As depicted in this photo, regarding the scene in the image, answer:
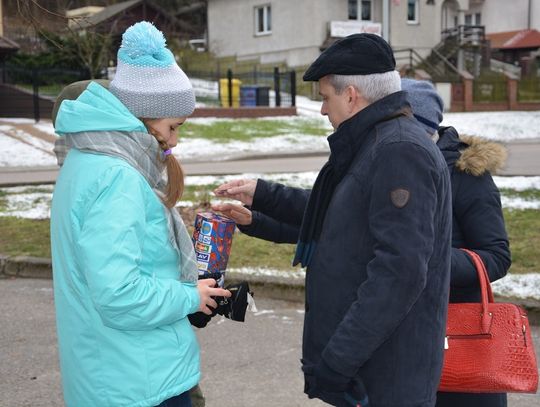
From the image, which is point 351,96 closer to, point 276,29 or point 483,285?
point 483,285

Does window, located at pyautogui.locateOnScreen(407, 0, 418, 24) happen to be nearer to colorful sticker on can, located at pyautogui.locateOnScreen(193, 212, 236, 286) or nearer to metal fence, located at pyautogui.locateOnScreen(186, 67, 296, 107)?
metal fence, located at pyautogui.locateOnScreen(186, 67, 296, 107)

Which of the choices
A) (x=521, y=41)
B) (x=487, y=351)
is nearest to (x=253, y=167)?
(x=487, y=351)

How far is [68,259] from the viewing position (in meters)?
2.25

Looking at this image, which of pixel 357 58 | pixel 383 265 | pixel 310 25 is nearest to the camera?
pixel 383 265

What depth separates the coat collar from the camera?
2.26 meters

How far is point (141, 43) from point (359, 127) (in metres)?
0.77

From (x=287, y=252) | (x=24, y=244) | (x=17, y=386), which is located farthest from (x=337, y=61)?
(x=24, y=244)

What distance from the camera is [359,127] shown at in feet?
7.48

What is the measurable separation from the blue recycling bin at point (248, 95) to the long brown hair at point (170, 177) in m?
24.9

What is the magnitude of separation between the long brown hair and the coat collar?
20.8 inches

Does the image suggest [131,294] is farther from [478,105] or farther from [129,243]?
[478,105]

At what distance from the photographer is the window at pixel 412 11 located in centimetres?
3859

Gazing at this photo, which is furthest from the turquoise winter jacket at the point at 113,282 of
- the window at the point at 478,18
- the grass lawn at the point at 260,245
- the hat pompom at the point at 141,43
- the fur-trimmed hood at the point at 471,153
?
the window at the point at 478,18

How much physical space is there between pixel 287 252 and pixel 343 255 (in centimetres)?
548
